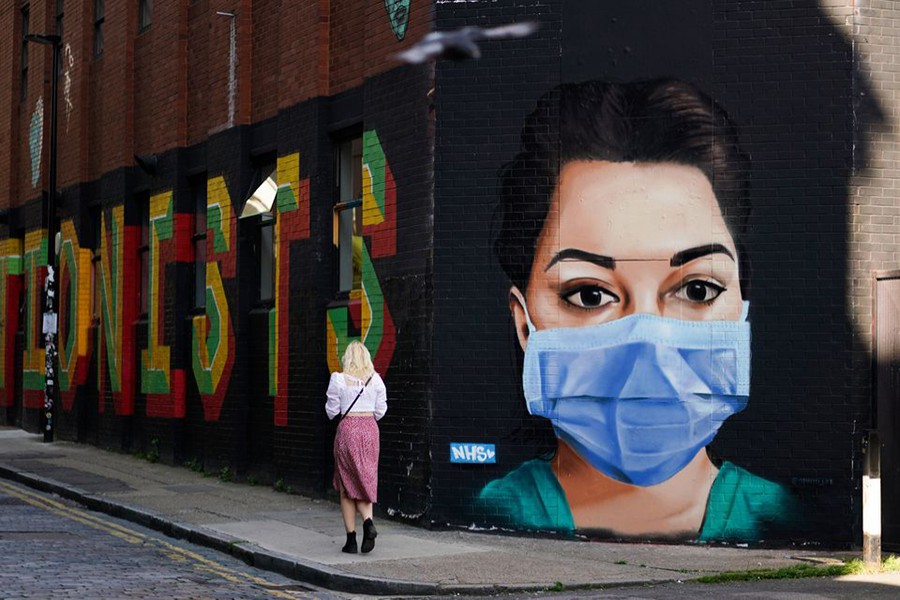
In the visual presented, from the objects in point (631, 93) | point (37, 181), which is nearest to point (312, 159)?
point (631, 93)

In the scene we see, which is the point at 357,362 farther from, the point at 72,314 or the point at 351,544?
the point at 72,314

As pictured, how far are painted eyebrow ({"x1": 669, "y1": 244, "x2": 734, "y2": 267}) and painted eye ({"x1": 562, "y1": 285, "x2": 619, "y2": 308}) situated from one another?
27.8 inches

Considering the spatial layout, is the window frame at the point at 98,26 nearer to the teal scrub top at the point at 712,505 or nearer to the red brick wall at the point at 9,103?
the red brick wall at the point at 9,103

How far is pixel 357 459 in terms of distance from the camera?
12.7 m

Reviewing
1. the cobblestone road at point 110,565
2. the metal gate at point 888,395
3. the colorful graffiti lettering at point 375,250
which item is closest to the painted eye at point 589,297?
the colorful graffiti lettering at point 375,250

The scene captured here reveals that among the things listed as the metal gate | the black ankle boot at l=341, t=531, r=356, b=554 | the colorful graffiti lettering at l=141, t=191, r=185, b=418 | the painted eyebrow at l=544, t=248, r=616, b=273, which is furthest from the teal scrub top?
the colorful graffiti lettering at l=141, t=191, r=185, b=418

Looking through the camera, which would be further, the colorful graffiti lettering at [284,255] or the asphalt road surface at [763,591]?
the colorful graffiti lettering at [284,255]

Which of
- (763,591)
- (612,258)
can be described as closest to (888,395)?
(612,258)

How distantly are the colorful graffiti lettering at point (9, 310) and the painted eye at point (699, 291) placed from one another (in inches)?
794

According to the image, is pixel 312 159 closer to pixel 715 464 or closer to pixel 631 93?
pixel 631 93

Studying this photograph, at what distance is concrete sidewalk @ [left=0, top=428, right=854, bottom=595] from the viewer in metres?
11.4

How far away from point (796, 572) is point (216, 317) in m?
10.5

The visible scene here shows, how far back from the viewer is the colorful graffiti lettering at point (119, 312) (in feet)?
76.2

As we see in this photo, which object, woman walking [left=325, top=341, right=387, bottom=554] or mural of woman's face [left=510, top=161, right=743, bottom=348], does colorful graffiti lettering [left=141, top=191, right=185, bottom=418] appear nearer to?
mural of woman's face [left=510, top=161, right=743, bottom=348]
